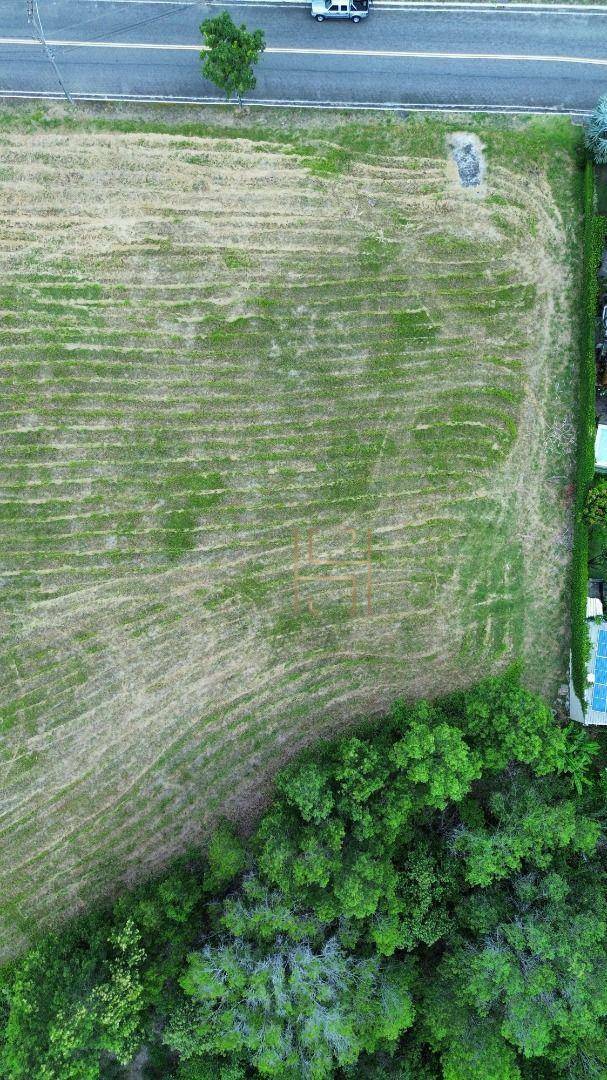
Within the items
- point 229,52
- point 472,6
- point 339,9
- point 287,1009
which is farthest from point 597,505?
point 339,9

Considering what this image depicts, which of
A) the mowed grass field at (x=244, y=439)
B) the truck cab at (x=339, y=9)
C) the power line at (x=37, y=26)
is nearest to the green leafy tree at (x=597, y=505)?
the mowed grass field at (x=244, y=439)

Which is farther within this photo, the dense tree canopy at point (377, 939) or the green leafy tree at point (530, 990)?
the dense tree canopy at point (377, 939)

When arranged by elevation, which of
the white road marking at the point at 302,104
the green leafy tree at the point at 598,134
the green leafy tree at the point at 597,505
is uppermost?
the white road marking at the point at 302,104

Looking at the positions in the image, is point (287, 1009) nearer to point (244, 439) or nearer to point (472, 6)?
point (244, 439)

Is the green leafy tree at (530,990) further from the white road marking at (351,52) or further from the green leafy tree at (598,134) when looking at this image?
the white road marking at (351,52)

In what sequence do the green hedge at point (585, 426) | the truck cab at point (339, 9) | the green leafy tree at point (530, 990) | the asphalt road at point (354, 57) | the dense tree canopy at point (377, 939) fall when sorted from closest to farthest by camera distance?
the green leafy tree at point (530, 990) < the dense tree canopy at point (377, 939) < the green hedge at point (585, 426) < the truck cab at point (339, 9) < the asphalt road at point (354, 57)

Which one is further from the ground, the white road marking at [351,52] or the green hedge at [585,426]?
the white road marking at [351,52]

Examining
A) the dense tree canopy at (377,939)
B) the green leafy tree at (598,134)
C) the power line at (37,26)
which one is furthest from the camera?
the power line at (37,26)
